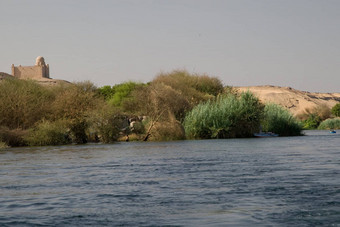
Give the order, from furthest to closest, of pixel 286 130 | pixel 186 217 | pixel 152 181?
pixel 286 130, pixel 152 181, pixel 186 217

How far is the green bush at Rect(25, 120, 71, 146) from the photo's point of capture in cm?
3428

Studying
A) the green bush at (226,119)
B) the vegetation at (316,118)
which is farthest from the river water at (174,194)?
the vegetation at (316,118)

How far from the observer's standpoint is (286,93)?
160 meters

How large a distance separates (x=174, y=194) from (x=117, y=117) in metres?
25.9

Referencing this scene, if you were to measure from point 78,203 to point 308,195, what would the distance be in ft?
14.9

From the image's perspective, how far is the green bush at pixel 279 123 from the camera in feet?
148

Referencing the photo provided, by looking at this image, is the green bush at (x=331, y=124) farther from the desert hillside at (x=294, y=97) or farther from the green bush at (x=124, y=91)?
the desert hillside at (x=294, y=97)

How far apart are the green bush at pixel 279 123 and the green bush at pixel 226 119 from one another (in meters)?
3.12

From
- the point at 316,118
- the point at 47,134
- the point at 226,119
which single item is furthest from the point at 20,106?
the point at 316,118

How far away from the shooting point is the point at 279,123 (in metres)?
45.4

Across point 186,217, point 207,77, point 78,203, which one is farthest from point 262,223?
point 207,77

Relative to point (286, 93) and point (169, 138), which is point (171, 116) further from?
point (286, 93)

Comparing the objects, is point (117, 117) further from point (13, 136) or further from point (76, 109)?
point (13, 136)

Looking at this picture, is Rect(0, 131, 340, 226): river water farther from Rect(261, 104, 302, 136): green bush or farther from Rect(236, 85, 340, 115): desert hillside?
Rect(236, 85, 340, 115): desert hillside
